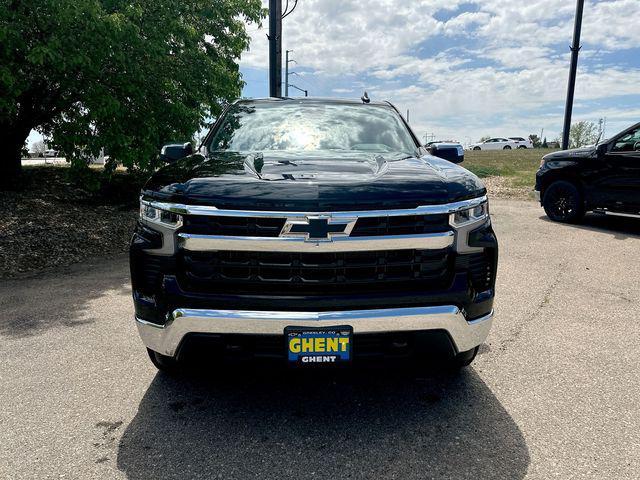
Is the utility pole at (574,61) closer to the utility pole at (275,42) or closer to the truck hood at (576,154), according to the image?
the truck hood at (576,154)

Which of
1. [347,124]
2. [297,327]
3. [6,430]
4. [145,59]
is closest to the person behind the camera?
[297,327]

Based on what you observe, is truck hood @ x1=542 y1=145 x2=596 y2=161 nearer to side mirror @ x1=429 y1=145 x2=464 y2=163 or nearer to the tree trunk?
side mirror @ x1=429 y1=145 x2=464 y2=163

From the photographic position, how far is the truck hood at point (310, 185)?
2484 mm

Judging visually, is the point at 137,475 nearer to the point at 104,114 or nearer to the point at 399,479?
the point at 399,479

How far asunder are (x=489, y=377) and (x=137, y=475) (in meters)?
2.21

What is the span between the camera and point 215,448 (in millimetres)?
2572

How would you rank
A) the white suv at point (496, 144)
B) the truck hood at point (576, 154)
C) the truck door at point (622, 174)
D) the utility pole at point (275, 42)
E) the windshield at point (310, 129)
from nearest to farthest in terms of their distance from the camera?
the windshield at point (310, 129), the truck door at point (622, 174), the truck hood at point (576, 154), the utility pole at point (275, 42), the white suv at point (496, 144)

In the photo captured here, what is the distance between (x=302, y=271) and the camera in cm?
252

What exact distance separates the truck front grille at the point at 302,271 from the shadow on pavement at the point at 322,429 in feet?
2.56

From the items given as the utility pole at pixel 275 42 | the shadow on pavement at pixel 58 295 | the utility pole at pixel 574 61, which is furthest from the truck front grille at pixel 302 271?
the utility pole at pixel 574 61

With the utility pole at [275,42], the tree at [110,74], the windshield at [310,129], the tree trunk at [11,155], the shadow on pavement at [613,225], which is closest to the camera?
the windshield at [310,129]

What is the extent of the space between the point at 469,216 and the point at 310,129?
1.71 m

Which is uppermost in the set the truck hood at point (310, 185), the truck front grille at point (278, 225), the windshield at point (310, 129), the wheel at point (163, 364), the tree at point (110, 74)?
the tree at point (110, 74)

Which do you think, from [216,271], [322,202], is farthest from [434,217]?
[216,271]
